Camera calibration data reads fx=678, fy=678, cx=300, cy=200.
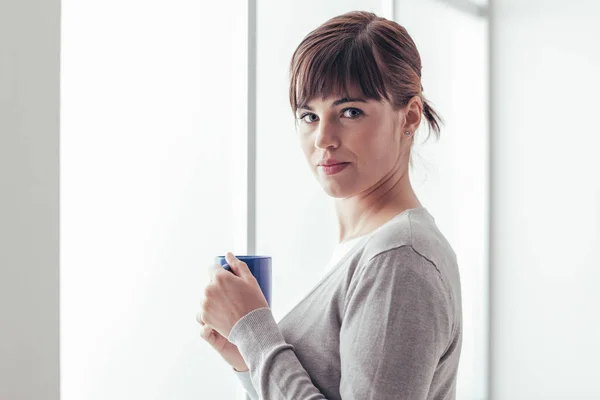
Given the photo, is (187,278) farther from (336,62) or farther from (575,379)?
(575,379)

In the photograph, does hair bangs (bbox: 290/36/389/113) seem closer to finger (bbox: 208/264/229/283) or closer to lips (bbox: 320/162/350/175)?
lips (bbox: 320/162/350/175)

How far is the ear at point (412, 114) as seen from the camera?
2.95ft

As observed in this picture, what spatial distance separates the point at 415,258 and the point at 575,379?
2663 millimetres

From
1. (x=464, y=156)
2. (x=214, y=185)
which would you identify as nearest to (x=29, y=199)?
(x=214, y=185)

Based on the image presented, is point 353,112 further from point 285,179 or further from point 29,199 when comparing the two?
point 285,179

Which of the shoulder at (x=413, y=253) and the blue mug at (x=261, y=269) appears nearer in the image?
the shoulder at (x=413, y=253)

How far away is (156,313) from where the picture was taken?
1.70 metres

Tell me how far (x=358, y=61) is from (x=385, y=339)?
0.34 meters

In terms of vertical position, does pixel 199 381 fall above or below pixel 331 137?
below

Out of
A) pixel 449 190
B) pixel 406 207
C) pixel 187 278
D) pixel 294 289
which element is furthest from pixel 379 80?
pixel 449 190

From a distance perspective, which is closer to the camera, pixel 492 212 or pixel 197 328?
pixel 197 328

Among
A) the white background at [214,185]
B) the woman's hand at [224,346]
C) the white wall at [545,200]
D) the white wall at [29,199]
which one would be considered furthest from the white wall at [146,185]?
the white wall at [545,200]

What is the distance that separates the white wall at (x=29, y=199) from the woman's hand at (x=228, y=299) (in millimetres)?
400

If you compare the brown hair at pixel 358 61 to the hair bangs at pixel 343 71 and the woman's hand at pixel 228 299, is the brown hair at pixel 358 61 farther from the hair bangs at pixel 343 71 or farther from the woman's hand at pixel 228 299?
the woman's hand at pixel 228 299
